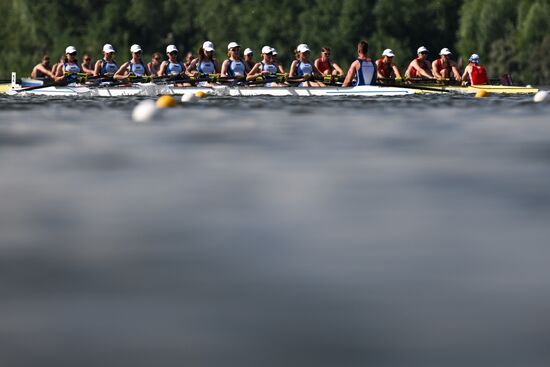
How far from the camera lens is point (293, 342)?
4090 millimetres

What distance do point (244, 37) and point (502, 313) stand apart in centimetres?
5308

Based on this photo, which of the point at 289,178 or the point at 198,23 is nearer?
the point at 289,178

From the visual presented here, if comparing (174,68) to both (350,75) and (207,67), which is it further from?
(350,75)

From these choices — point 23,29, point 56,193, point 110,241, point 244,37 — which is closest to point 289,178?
point 56,193

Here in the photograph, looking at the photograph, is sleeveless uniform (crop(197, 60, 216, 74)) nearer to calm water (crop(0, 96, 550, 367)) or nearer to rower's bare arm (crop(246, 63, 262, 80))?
rower's bare arm (crop(246, 63, 262, 80))

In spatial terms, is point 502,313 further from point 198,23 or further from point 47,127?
point 198,23

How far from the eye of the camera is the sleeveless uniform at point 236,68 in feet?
95.4

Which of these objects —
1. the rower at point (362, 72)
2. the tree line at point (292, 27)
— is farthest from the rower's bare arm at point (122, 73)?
the tree line at point (292, 27)

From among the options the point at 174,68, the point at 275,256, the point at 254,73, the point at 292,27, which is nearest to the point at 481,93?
the point at 254,73

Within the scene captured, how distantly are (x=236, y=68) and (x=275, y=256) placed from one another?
78.0ft

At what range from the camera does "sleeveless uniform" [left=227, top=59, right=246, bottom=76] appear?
29078 mm

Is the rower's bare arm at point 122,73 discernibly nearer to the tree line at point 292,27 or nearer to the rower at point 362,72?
the rower at point 362,72

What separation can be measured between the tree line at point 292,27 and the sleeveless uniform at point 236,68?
786 inches

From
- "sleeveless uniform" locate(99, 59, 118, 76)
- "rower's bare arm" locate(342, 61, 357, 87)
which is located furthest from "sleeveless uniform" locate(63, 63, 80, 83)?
"rower's bare arm" locate(342, 61, 357, 87)
